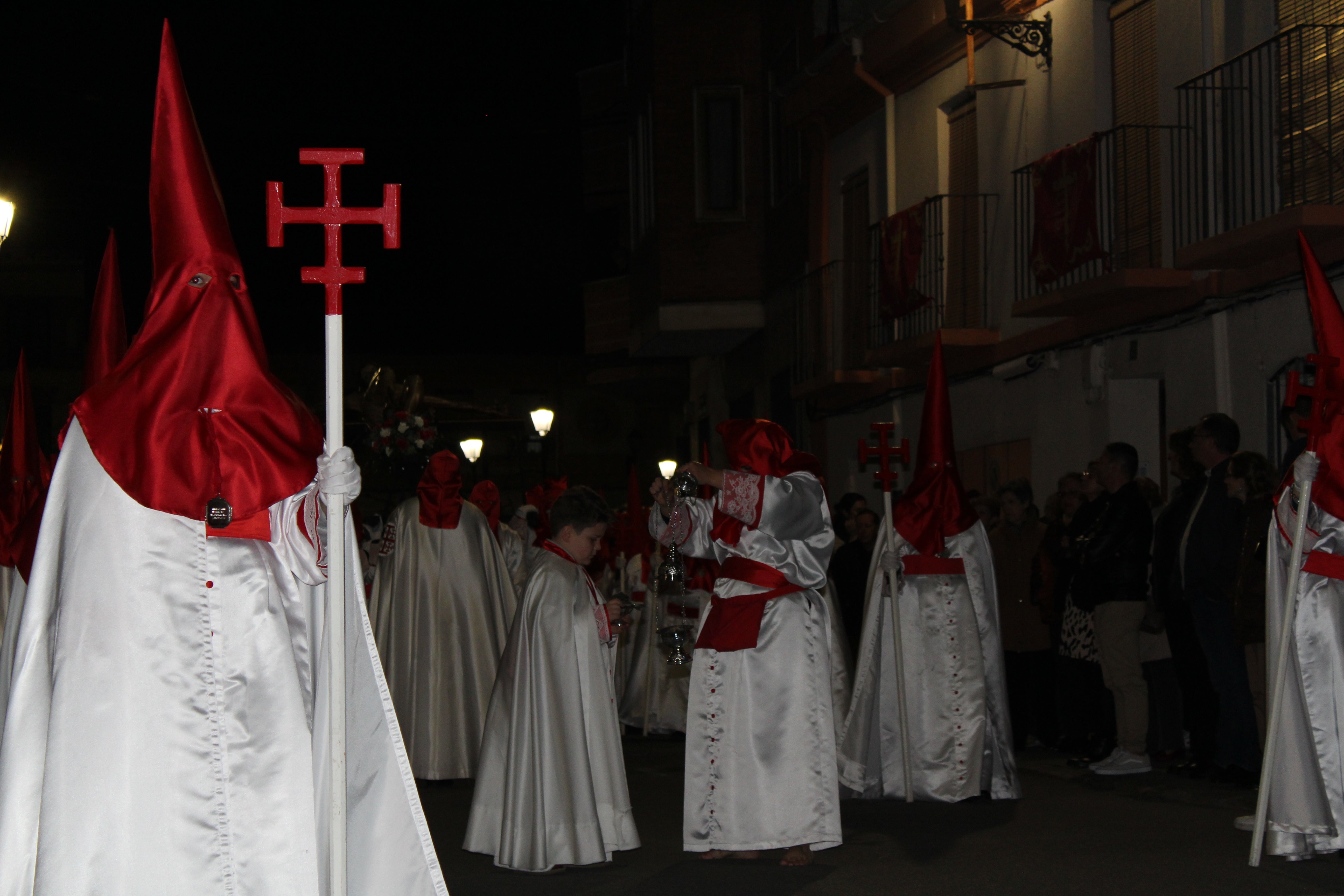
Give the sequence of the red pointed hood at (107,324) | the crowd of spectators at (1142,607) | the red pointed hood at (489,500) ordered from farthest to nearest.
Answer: the red pointed hood at (489,500), the crowd of spectators at (1142,607), the red pointed hood at (107,324)

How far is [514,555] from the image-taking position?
46.2 ft

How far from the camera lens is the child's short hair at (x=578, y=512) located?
7.75 metres

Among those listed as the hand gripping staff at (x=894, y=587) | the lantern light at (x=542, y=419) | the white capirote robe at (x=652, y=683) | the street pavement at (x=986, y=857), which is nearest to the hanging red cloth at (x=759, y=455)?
the street pavement at (x=986, y=857)

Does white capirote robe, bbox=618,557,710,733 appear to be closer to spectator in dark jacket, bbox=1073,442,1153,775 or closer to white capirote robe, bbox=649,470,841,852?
spectator in dark jacket, bbox=1073,442,1153,775

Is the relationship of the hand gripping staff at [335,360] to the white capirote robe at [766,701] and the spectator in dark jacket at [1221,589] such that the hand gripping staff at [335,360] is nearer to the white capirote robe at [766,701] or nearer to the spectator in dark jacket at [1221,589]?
the white capirote robe at [766,701]

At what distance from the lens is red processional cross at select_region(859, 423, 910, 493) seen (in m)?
10.3

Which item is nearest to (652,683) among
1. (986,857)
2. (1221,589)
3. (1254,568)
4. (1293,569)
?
(1221,589)

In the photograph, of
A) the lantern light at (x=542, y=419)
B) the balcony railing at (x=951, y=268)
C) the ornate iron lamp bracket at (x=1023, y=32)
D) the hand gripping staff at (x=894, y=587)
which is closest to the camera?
the hand gripping staff at (x=894, y=587)

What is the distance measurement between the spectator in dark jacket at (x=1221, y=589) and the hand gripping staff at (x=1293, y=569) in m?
2.24

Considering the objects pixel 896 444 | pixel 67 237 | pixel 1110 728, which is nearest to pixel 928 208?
pixel 896 444

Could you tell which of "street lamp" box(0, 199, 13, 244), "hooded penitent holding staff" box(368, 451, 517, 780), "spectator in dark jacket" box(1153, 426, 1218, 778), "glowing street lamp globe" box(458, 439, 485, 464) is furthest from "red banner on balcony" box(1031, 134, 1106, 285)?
"glowing street lamp globe" box(458, 439, 485, 464)

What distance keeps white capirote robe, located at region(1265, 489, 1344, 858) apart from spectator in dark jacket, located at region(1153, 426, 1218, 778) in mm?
2552

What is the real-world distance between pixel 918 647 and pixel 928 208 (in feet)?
29.6

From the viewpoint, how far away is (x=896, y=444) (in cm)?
1944
